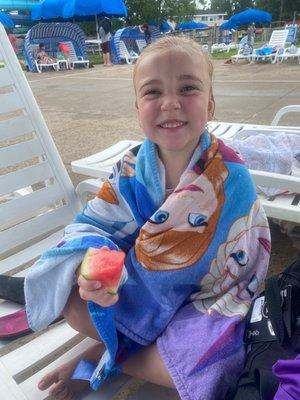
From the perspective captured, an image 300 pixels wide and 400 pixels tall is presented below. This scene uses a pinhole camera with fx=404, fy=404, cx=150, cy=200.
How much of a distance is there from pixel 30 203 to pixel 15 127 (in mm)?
381

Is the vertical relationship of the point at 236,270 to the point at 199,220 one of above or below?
below

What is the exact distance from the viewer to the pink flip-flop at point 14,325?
1.50 m

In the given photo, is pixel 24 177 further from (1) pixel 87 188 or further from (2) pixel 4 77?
(2) pixel 4 77

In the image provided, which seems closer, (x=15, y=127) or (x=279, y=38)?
(x=15, y=127)

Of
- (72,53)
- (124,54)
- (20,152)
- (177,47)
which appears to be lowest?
(124,54)

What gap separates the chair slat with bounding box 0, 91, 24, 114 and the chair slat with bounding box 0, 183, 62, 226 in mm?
424

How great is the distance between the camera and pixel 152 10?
28.3 metres

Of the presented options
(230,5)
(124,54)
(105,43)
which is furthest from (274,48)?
(230,5)

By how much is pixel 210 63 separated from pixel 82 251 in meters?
0.76

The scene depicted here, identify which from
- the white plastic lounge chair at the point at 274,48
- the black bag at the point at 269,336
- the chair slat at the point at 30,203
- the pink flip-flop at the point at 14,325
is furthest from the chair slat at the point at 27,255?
the white plastic lounge chair at the point at 274,48

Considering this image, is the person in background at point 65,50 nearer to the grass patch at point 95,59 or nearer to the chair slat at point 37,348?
the grass patch at point 95,59

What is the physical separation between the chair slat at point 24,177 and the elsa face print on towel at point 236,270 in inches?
43.3

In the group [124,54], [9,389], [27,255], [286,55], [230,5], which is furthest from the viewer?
[230,5]

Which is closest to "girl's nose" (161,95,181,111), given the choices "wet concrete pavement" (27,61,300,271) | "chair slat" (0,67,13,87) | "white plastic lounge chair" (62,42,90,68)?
"chair slat" (0,67,13,87)
